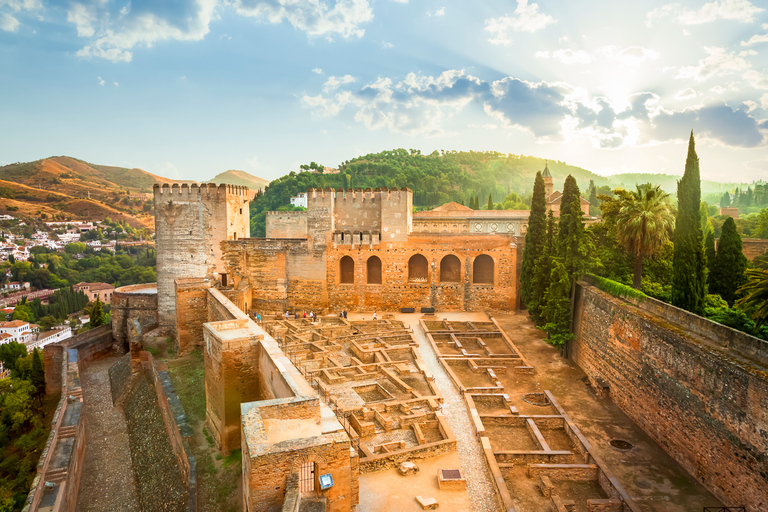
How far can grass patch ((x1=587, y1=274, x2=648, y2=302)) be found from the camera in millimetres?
16312

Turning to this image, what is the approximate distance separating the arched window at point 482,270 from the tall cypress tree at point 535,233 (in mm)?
2962

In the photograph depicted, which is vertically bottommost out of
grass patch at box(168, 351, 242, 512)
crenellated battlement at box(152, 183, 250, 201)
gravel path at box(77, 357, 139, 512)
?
gravel path at box(77, 357, 139, 512)

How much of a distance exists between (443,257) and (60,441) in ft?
68.3

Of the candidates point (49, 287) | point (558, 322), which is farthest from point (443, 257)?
point (49, 287)

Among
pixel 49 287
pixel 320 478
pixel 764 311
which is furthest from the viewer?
pixel 49 287

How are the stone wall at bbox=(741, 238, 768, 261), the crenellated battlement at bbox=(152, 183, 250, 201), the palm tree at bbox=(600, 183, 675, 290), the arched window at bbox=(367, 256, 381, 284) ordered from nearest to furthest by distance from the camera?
the palm tree at bbox=(600, 183, 675, 290) → the crenellated battlement at bbox=(152, 183, 250, 201) → the arched window at bbox=(367, 256, 381, 284) → the stone wall at bbox=(741, 238, 768, 261)

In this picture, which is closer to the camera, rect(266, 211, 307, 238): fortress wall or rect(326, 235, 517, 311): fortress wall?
rect(326, 235, 517, 311): fortress wall

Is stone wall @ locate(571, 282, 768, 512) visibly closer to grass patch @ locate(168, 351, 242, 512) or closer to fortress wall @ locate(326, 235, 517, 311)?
fortress wall @ locate(326, 235, 517, 311)

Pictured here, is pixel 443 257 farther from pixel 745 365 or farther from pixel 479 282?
pixel 745 365

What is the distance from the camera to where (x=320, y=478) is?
25.8 feet

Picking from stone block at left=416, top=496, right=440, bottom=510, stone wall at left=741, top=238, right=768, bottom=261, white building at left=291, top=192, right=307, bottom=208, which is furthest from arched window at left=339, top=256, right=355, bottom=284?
white building at left=291, top=192, right=307, bottom=208

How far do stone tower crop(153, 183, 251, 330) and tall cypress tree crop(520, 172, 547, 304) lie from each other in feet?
55.6

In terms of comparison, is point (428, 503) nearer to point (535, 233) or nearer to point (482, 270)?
point (535, 233)

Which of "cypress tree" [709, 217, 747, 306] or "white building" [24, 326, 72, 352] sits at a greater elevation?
"cypress tree" [709, 217, 747, 306]
